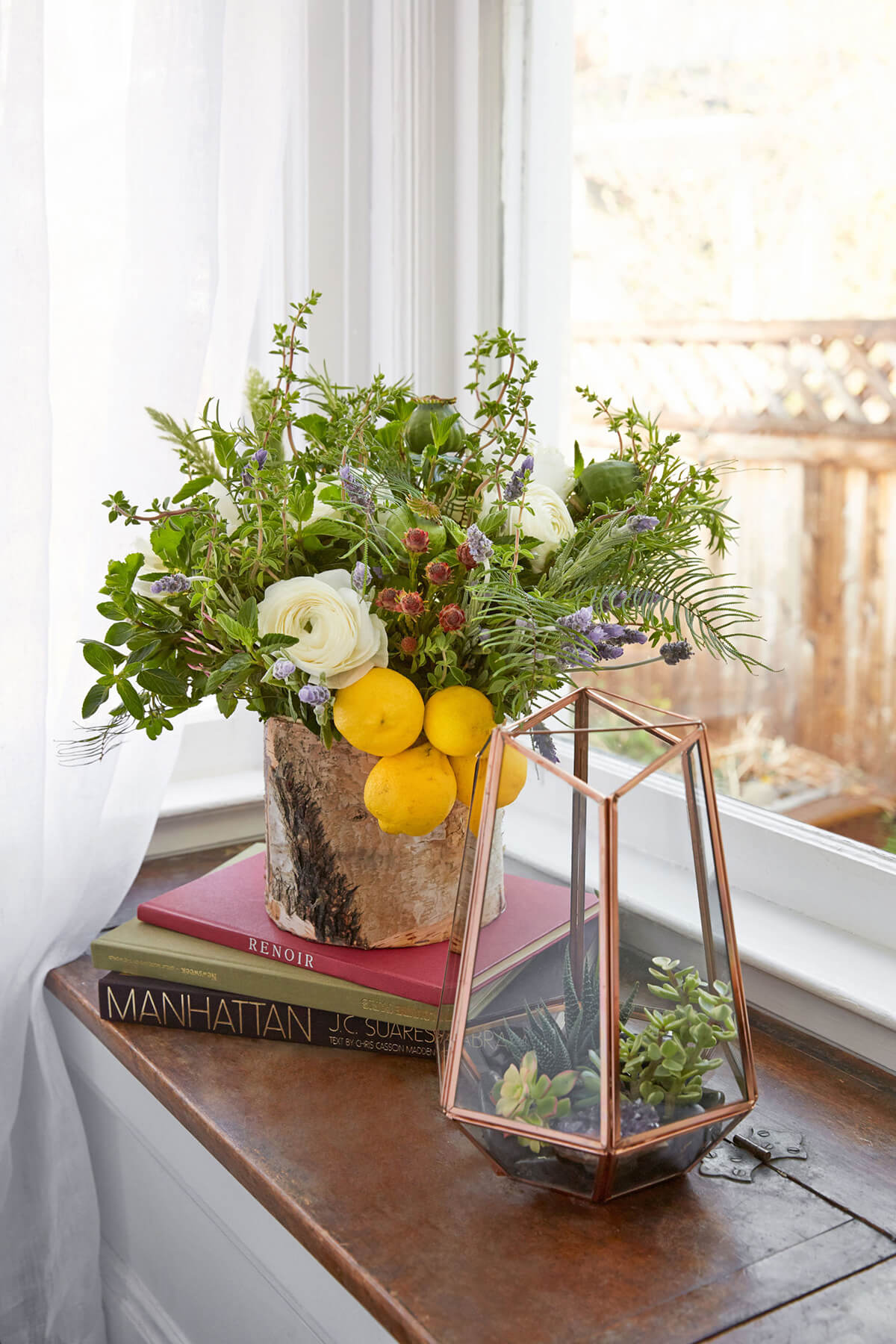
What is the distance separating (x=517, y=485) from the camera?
2.45 ft

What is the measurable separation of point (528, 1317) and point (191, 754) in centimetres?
88

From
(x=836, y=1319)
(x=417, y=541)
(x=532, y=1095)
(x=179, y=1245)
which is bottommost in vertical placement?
(x=179, y=1245)

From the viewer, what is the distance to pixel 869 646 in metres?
1.11

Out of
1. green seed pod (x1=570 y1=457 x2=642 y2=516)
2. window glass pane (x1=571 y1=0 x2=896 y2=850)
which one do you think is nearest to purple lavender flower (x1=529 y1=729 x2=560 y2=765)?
green seed pod (x1=570 y1=457 x2=642 y2=516)

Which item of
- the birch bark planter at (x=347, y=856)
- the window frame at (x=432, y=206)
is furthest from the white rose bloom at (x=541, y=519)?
the window frame at (x=432, y=206)

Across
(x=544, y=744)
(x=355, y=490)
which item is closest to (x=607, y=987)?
(x=544, y=744)

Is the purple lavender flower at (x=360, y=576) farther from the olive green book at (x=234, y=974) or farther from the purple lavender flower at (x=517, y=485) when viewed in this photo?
the olive green book at (x=234, y=974)

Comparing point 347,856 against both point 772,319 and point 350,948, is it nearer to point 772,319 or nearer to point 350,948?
point 350,948

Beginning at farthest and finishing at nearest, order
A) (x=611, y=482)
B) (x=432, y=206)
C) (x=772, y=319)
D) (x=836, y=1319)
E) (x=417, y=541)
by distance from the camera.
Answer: (x=432, y=206)
(x=772, y=319)
(x=611, y=482)
(x=417, y=541)
(x=836, y=1319)

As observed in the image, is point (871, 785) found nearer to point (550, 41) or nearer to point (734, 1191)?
point (734, 1191)

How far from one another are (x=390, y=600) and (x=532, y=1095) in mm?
321

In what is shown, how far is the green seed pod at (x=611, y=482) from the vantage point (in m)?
0.82

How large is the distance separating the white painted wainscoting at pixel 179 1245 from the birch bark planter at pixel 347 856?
22 centimetres

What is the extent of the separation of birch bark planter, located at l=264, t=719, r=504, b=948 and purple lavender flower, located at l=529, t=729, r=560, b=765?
0.56 ft
